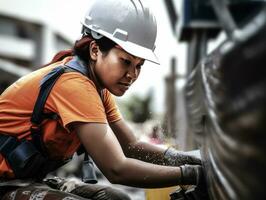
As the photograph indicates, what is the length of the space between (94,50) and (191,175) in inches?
31.2

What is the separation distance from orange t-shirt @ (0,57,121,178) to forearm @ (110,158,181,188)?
237mm

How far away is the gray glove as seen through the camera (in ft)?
7.88

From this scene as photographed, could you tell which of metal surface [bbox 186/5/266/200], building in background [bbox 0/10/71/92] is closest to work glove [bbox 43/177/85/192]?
metal surface [bbox 186/5/266/200]

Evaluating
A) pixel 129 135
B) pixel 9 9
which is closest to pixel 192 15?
pixel 129 135

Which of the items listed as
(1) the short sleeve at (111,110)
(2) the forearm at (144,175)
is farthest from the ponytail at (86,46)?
(2) the forearm at (144,175)

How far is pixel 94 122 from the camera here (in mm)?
2387

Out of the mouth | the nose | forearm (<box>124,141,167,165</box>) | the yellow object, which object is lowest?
the yellow object

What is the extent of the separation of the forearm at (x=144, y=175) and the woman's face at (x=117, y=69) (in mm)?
421

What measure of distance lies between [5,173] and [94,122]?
58 cm

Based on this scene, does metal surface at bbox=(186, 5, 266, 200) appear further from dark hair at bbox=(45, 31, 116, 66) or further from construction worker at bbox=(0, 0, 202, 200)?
dark hair at bbox=(45, 31, 116, 66)

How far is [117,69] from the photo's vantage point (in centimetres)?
257

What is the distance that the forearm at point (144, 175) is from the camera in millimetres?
2387

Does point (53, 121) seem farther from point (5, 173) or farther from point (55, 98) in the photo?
point (5, 173)

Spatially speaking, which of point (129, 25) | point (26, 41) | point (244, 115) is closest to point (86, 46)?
point (129, 25)
